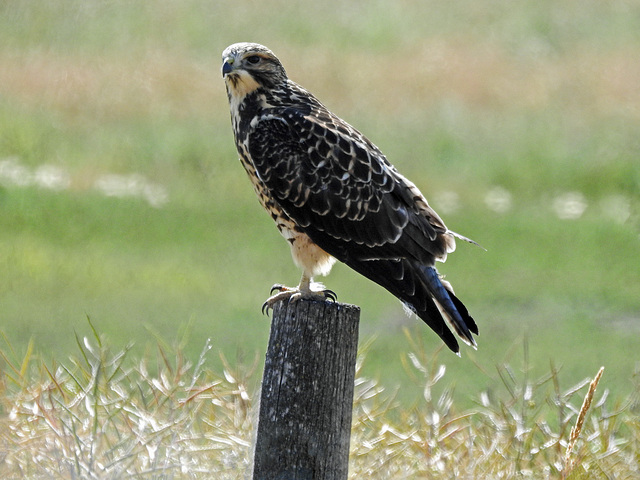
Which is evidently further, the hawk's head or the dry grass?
the hawk's head

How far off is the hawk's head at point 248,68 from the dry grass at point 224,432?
1273mm

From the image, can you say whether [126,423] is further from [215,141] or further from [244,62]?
[215,141]

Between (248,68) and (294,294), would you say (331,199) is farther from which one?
(248,68)

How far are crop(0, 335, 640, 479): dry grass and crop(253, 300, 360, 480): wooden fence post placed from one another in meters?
0.49

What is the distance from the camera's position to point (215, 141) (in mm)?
12539

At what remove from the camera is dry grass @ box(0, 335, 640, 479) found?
14.2ft

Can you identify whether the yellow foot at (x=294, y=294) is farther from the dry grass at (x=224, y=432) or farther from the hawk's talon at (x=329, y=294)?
the dry grass at (x=224, y=432)

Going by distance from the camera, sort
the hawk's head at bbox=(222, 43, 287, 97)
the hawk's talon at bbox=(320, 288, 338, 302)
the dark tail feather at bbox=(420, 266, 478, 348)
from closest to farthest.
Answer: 1. the dark tail feather at bbox=(420, 266, 478, 348)
2. the hawk's talon at bbox=(320, 288, 338, 302)
3. the hawk's head at bbox=(222, 43, 287, 97)

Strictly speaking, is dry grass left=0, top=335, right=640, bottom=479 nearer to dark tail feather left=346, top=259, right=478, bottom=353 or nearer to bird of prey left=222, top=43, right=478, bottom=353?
dark tail feather left=346, top=259, right=478, bottom=353

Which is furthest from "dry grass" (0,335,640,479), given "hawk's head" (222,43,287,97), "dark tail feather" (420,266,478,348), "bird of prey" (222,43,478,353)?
"hawk's head" (222,43,287,97)

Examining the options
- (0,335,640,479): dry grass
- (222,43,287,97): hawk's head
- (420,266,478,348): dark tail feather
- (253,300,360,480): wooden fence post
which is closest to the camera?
(253,300,360,480): wooden fence post

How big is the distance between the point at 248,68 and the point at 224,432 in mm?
1636

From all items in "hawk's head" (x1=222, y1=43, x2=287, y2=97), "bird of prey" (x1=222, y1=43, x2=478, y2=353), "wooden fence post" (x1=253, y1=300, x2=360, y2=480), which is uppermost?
"hawk's head" (x1=222, y1=43, x2=287, y2=97)

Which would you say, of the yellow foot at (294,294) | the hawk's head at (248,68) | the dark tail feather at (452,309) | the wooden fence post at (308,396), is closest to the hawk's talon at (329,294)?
the yellow foot at (294,294)
